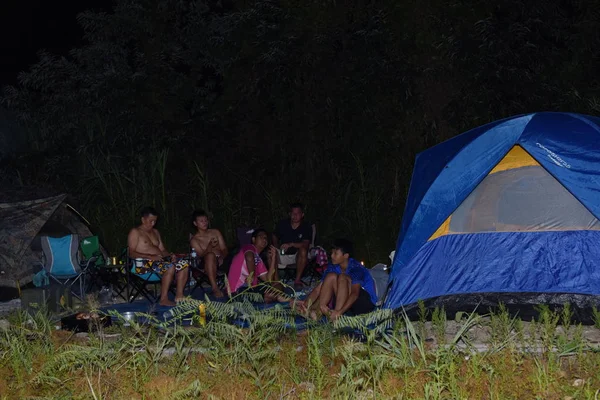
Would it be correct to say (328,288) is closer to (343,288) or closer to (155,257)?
(343,288)

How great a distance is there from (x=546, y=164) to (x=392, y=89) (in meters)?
6.26

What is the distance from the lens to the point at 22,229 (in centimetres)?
817

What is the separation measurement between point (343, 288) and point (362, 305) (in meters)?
0.20

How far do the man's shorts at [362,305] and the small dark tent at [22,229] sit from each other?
3.07m

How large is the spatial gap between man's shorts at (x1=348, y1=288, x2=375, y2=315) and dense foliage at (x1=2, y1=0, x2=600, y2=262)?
3380 millimetres

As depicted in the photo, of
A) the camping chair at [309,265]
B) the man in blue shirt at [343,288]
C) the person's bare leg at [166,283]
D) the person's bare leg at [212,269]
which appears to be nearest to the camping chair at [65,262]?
the person's bare leg at [166,283]

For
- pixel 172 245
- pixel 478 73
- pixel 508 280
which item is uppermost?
pixel 478 73

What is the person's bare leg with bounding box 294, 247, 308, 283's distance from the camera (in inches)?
338

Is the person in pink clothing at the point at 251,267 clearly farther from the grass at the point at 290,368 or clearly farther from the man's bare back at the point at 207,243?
the grass at the point at 290,368

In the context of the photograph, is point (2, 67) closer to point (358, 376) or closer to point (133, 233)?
point (133, 233)

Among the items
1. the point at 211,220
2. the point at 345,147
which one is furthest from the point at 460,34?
the point at 211,220

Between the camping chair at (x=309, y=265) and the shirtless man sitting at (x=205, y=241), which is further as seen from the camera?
the camping chair at (x=309, y=265)

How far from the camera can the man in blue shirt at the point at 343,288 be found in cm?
648

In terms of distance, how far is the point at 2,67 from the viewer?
18.2 m
